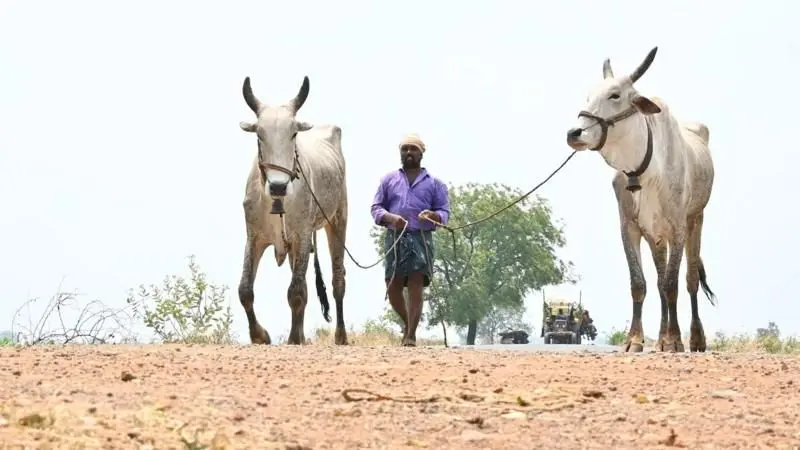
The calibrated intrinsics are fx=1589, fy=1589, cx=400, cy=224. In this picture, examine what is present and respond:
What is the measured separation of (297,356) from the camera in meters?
11.5

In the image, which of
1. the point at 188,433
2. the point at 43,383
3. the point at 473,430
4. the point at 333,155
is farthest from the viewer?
the point at 333,155

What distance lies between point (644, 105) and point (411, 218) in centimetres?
236

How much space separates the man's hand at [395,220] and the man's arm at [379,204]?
0.28 ft

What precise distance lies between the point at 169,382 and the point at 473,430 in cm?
229

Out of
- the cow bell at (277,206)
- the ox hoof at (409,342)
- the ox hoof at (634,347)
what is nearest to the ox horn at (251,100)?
the cow bell at (277,206)

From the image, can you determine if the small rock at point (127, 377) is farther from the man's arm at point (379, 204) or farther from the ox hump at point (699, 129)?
the ox hump at point (699, 129)

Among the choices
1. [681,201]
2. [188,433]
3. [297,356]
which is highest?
[681,201]

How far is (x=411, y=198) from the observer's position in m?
14.6

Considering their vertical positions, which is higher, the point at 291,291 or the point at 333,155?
the point at 333,155

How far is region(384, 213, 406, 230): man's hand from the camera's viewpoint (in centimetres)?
1453

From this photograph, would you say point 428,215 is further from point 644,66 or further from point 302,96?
point 644,66

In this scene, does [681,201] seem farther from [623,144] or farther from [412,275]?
[412,275]

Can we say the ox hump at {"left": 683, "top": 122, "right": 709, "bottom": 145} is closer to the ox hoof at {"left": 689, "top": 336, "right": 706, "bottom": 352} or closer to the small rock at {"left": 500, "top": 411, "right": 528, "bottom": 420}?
the ox hoof at {"left": 689, "top": 336, "right": 706, "bottom": 352}

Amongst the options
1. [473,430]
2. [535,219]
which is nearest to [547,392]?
[473,430]
